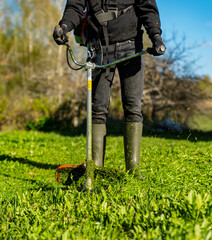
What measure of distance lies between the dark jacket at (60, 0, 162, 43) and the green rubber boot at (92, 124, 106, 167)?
35.9 inches

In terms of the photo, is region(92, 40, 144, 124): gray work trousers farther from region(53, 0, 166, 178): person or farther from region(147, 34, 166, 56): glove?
region(147, 34, 166, 56): glove

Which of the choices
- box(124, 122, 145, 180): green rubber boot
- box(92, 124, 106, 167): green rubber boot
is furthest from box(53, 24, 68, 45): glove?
box(124, 122, 145, 180): green rubber boot

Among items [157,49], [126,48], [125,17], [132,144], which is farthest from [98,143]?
[125,17]

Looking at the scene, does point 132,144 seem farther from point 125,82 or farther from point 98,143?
point 125,82

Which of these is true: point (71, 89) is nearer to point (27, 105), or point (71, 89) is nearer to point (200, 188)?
point (27, 105)

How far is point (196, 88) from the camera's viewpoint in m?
10.8

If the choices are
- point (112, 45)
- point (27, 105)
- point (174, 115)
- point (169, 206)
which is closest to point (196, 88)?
point (174, 115)

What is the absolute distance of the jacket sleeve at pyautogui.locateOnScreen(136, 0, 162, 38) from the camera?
111 inches

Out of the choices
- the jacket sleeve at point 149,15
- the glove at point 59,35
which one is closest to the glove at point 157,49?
the jacket sleeve at point 149,15

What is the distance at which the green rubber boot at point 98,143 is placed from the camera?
3.00 metres

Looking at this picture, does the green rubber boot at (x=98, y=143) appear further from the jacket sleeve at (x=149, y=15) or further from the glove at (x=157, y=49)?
the jacket sleeve at (x=149, y=15)

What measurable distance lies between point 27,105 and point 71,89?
7.60 ft

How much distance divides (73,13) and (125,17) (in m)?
0.52

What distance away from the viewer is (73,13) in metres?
2.91
